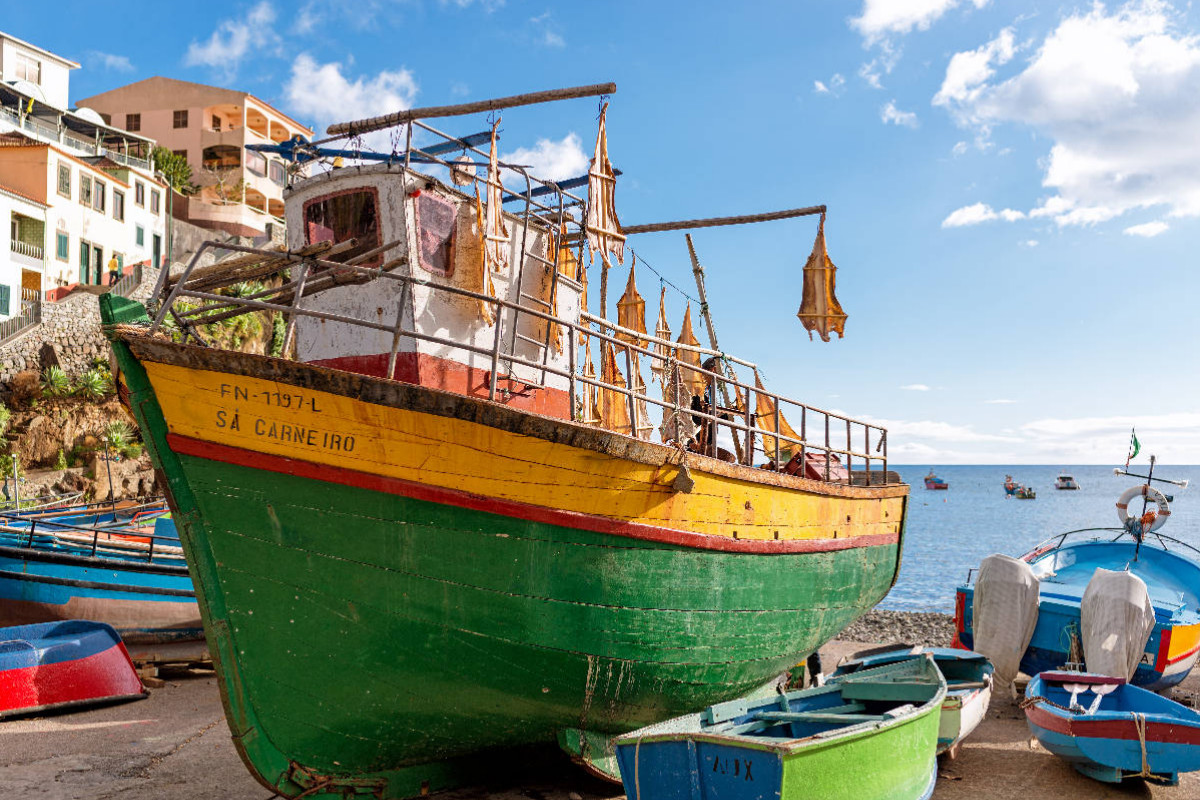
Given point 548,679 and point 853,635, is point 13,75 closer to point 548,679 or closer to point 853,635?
point 853,635

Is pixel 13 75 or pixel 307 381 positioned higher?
pixel 13 75

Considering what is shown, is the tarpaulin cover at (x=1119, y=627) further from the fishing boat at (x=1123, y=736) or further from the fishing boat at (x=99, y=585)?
the fishing boat at (x=99, y=585)

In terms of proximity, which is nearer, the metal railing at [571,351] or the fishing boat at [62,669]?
the metal railing at [571,351]

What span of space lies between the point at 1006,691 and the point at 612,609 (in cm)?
872

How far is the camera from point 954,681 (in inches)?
429

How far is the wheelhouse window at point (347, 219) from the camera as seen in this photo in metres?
8.49

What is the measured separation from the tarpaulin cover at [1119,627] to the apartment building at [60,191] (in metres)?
37.0

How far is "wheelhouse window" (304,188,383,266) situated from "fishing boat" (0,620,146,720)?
7016 millimetres

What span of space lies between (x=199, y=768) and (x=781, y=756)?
21.4 ft

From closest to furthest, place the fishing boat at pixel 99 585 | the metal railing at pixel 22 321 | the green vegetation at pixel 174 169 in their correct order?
the fishing boat at pixel 99 585, the metal railing at pixel 22 321, the green vegetation at pixel 174 169

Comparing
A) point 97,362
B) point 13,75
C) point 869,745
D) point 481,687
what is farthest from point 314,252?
point 13,75

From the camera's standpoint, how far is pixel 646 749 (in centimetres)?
664

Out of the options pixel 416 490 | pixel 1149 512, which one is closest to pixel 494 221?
pixel 416 490

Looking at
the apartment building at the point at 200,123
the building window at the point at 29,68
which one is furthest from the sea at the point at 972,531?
the building window at the point at 29,68
